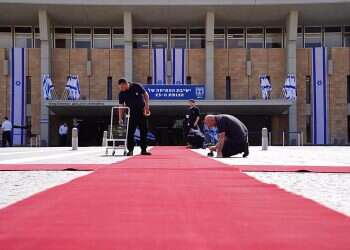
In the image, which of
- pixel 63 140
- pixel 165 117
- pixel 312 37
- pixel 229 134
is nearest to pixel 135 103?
pixel 229 134

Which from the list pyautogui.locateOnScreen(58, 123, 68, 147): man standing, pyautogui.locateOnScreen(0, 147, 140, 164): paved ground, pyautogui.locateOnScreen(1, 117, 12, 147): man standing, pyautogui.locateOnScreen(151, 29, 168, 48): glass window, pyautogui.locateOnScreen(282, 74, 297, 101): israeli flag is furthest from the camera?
pyautogui.locateOnScreen(151, 29, 168, 48): glass window

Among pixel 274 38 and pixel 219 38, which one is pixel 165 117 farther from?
pixel 274 38

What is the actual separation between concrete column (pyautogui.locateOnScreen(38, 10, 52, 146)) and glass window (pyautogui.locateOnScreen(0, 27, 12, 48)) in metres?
3.27

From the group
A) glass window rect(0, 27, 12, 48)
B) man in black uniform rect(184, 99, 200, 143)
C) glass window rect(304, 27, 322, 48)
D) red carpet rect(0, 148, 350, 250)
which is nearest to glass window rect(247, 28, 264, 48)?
glass window rect(304, 27, 322, 48)

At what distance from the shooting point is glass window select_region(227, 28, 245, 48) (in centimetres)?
3953

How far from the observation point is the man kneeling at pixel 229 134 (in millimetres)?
11594

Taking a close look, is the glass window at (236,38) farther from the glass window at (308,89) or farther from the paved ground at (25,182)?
the paved ground at (25,182)

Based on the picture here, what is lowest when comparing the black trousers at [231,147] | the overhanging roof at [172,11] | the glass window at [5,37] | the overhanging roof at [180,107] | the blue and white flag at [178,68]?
the black trousers at [231,147]

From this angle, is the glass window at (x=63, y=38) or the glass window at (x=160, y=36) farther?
the glass window at (x=160, y=36)

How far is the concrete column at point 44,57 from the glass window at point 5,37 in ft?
10.7

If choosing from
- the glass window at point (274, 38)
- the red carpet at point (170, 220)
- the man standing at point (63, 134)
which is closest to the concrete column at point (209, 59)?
the glass window at point (274, 38)

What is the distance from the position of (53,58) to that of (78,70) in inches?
77.1

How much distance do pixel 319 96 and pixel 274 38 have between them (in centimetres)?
544

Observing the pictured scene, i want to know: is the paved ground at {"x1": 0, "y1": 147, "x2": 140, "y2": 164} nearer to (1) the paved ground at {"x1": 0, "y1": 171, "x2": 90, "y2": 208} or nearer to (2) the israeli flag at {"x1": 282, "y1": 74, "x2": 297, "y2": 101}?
(1) the paved ground at {"x1": 0, "y1": 171, "x2": 90, "y2": 208}
